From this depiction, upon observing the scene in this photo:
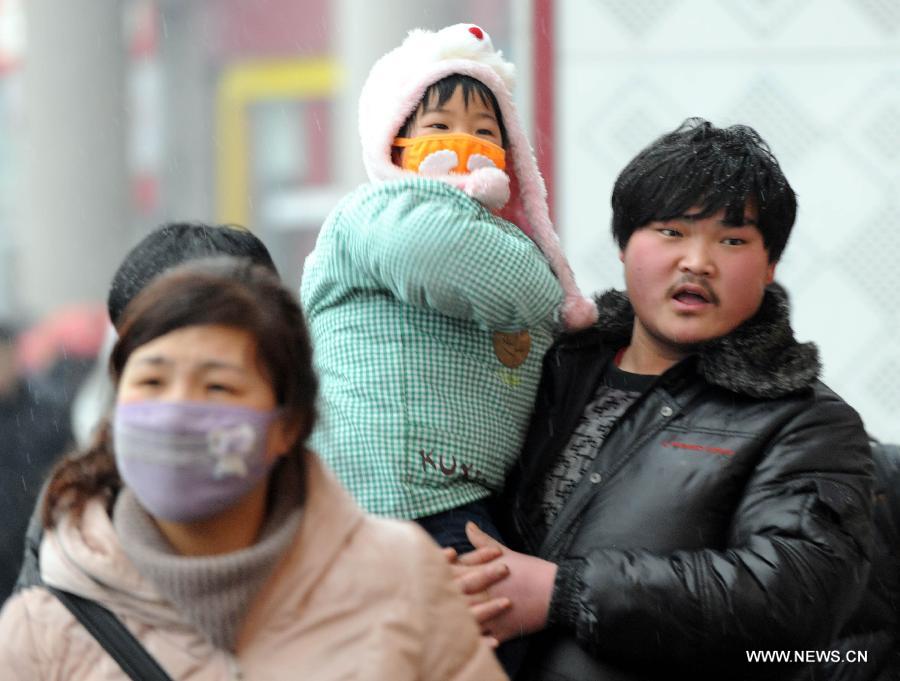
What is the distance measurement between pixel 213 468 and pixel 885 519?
5.43 feet

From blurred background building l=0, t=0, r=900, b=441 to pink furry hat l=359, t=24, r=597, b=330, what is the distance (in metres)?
2.59

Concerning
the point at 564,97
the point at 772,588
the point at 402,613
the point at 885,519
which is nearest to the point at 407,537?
the point at 402,613

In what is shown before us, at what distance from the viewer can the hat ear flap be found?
341cm

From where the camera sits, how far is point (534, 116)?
19.7 feet

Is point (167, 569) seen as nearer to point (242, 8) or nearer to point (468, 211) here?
point (468, 211)

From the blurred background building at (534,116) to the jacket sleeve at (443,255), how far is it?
2.99 meters

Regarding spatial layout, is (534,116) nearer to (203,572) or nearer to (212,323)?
(212,323)

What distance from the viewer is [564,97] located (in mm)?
6043

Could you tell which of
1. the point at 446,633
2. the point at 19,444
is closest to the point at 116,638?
the point at 446,633

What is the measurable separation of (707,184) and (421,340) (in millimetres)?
666

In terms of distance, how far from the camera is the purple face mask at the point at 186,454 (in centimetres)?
229

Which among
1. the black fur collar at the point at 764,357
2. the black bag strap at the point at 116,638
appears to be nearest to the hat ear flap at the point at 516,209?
the black fur collar at the point at 764,357

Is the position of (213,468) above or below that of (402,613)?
above

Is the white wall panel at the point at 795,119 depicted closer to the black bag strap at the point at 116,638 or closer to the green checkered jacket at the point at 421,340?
the green checkered jacket at the point at 421,340
